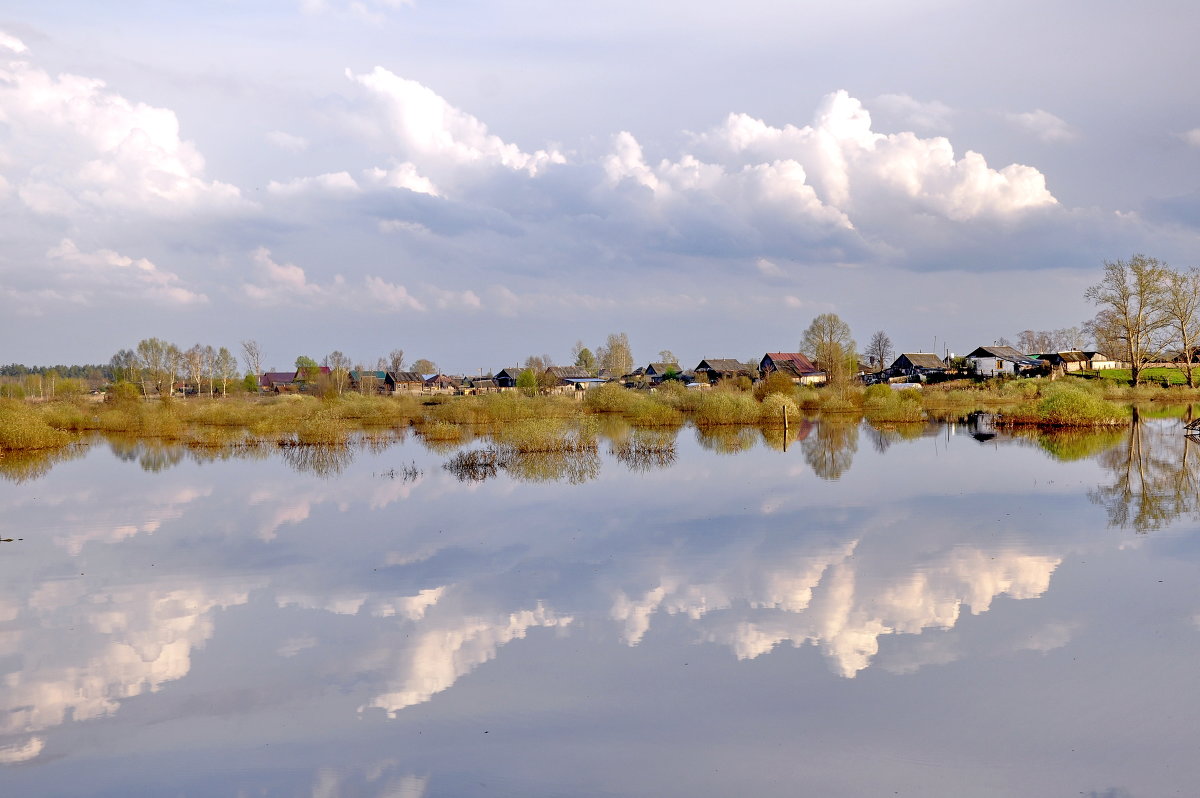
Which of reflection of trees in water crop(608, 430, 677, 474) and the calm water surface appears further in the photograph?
reflection of trees in water crop(608, 430, 677, 474)

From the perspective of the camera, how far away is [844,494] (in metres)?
19.1

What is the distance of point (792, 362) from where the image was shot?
9469cm

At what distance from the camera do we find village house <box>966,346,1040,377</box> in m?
86.2

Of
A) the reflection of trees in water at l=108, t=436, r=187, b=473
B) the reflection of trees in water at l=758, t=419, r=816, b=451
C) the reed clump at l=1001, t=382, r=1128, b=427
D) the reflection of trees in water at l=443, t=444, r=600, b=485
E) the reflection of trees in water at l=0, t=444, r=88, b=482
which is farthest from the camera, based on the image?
the reed clump at l=1001, t=382, r=1128, b=427

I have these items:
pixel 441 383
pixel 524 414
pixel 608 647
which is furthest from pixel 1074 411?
pixel 441 383

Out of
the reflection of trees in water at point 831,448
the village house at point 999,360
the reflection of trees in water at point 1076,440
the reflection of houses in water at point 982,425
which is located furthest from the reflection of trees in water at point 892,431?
the village house at point 999,360

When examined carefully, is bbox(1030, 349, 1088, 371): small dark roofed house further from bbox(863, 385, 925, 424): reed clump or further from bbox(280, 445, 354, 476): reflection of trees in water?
bbox(280, 445, 354, 476): reflection of trees in water

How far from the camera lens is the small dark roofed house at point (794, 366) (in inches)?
3593

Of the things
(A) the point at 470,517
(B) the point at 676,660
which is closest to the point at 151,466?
(A) the point at 470,517

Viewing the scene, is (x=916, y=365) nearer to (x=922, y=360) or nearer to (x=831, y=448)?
(x=922, y=360)

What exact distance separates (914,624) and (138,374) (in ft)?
334

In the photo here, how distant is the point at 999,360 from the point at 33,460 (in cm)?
8565

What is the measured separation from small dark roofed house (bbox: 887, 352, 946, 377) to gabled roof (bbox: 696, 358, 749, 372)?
695 inches

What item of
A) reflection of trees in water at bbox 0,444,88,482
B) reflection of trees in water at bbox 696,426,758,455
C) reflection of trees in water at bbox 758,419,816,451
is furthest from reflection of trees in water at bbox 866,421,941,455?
reflection of trees in water at bbox 0,444,88,482
